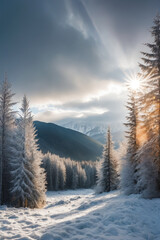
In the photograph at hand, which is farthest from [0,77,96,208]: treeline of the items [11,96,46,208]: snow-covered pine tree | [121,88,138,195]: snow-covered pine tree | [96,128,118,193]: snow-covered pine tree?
[96,128,118,193]: snow-covered pine tree

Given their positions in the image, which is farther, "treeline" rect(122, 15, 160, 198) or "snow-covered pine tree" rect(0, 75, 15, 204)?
"snow-covered pine tree" rect(0, 75, 15, 204)

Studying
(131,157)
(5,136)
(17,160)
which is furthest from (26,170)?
(131,157)

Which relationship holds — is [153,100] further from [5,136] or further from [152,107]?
[5,136]

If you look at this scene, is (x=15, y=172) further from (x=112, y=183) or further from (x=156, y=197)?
(x=112, y=183)

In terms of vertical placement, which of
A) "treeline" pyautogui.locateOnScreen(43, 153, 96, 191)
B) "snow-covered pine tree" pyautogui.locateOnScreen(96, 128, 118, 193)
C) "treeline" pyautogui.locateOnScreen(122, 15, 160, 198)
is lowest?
"treeline" pyautogui.locateOnScreen(43, 153, 96, 191)

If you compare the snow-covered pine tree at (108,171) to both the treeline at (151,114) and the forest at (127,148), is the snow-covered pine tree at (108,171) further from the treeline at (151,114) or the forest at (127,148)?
the treeline at (151,114)

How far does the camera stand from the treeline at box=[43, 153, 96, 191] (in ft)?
219

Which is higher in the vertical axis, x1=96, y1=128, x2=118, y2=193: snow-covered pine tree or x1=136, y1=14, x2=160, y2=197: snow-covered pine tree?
x1=136, y1=14, x2=160, y2=197: snow-covered pine tree

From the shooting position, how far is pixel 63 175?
69438 mm

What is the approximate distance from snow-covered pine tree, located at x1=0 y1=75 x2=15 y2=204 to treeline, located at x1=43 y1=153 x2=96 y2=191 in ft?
164

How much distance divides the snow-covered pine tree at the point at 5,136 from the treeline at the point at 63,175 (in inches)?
1962

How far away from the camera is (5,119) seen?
1883 centimetres

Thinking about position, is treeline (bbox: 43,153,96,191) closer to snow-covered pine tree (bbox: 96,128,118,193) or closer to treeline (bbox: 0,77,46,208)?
snow-covered pine tree (bbox: 96,128,118,193)

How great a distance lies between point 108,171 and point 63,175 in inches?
1713
